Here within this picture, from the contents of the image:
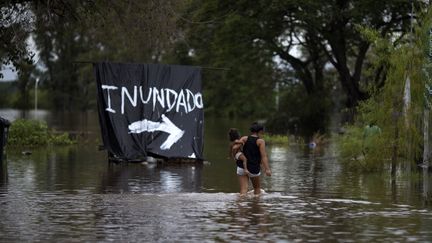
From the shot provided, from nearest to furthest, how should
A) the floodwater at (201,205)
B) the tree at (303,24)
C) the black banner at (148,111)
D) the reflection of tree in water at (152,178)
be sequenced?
the floodwater at (201,205) < the reflection of tree in water at (152,178) < the black banner at (148,111) < the tree at (303,24)

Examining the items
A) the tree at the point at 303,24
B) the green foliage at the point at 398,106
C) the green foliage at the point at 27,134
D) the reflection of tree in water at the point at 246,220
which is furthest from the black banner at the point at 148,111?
the tree at the point at 303,24

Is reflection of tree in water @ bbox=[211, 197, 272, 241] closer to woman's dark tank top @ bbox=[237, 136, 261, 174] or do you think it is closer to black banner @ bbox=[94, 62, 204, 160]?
woman's dark tank top @ bbox=[237, 136, 261, 174]

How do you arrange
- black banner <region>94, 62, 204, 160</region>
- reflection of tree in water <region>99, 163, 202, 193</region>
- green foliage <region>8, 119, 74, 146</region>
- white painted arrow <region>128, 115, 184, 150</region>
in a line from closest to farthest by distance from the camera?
reflection of tree in water <region>99, 163, 202, 193</region> < black banner <region>94, 62, 204, 160</region> < white painted arrow <region>128, 115, 184, 150</region> < green foliage <region>8, 119, 74, 146</region>

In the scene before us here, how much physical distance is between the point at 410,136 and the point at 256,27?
27.6m

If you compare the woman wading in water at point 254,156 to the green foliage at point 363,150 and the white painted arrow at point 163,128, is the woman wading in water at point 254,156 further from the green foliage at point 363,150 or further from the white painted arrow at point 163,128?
the white painted arrow at point 163,128

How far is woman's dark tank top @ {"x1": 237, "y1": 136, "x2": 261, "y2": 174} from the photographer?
16692 millimetres

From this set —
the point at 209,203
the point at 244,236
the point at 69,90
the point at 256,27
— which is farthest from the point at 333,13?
the point at 69,90

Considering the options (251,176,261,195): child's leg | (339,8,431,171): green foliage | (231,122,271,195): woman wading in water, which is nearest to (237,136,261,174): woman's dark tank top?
(231,122,271,195): woman wading in water

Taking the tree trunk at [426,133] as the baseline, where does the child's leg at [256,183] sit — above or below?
below

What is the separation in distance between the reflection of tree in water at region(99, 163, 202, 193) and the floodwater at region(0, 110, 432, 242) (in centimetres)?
2

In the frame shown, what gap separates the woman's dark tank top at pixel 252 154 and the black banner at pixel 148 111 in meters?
8.90

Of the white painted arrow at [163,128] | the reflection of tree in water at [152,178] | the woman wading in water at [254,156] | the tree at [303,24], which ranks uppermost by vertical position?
the tree at [303,24]

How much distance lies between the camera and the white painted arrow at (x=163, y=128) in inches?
997

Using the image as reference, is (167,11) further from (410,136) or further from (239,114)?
(239,114)
